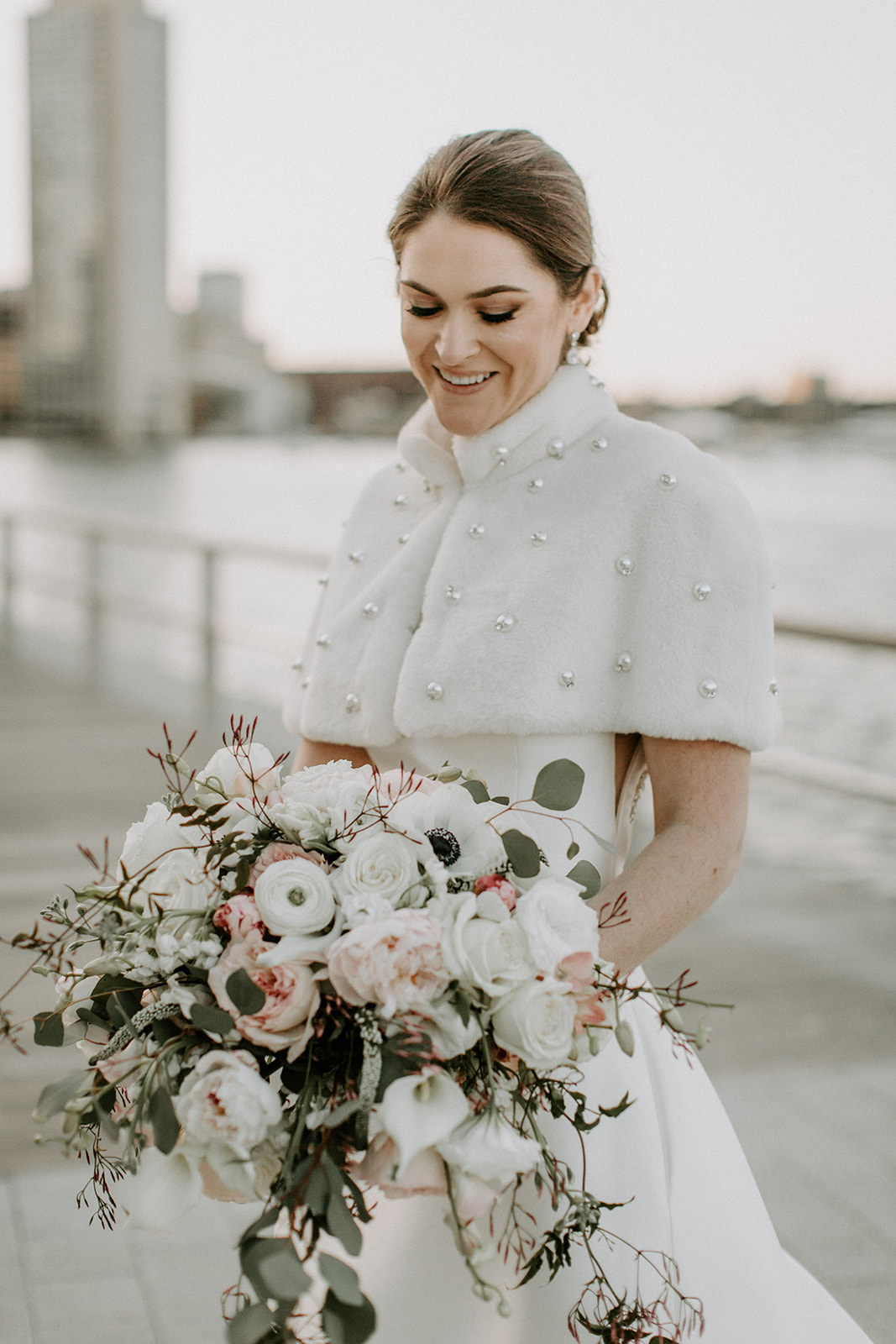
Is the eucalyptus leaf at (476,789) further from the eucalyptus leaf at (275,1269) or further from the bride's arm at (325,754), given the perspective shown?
the bride's arm at (325,754)

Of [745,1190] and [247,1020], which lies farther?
[745,1190]

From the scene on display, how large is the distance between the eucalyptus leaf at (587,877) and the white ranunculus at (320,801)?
0.68ft

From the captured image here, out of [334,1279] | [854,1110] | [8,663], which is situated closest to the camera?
[334,1279]

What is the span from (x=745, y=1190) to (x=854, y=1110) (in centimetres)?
170

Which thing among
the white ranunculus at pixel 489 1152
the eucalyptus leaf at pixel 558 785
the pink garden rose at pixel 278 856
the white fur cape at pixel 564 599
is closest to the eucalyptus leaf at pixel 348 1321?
the white ranunculus at pixel 489 1152

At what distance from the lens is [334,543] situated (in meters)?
8.16

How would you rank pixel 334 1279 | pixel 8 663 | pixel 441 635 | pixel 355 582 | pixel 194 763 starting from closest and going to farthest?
1. pixel 334 1279
2. pixel 441 635
3. pixel 355 582
4. pixel 194 763
5. pixel 8 663

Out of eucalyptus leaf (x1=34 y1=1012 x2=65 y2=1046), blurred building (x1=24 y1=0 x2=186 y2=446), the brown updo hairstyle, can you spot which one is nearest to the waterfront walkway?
eucalyptus leaf (x1=34 y1=1012 x2=65 y2=1046)

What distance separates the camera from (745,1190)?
1639mm

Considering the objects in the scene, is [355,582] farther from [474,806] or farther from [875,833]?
[875,833]

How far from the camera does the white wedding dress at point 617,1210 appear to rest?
1.53 m

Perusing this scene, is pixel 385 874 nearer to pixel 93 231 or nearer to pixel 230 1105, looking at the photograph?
pixel 230 1105

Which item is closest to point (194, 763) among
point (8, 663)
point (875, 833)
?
point (8, 663)

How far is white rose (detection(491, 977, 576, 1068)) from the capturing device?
3.41ft
